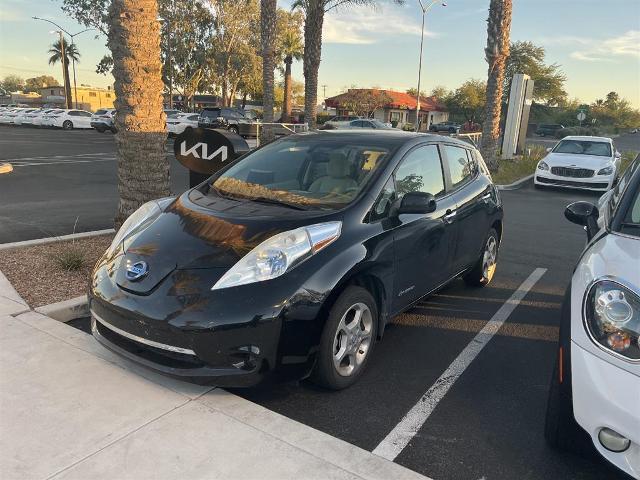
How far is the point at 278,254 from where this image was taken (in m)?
2.98

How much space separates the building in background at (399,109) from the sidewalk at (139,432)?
56137mm

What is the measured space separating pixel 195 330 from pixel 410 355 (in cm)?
183

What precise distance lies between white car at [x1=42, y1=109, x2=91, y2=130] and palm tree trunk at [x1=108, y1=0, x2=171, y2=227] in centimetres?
3632

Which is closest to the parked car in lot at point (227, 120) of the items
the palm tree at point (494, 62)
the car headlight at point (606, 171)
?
the palm tree at point (494, 62)

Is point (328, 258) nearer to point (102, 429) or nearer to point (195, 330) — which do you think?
point (195, 330)

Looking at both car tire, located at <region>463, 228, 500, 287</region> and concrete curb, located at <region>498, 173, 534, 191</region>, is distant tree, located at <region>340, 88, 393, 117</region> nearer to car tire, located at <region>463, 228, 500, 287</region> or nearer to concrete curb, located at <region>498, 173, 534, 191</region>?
concrete curb, located at <region>498, 173, 534, 191</region>

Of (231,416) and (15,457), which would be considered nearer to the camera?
(15,457)

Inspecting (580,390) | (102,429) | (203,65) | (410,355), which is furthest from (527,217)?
(203,65)

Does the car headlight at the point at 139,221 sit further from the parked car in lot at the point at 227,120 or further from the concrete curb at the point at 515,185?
the parked car in lot at the point at 227,120

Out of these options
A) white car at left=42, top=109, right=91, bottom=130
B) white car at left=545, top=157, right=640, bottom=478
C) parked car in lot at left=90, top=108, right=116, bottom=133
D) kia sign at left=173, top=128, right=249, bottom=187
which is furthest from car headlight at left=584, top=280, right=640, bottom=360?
white car at left=42, top=109, right=91, bottom=130

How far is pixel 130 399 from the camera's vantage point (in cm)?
292

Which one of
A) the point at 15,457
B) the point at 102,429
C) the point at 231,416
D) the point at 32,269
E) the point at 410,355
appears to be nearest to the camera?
the point at 15,457

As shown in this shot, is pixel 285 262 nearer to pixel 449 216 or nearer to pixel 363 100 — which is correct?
pixel 449 216

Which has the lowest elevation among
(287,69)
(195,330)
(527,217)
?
(527,217)
